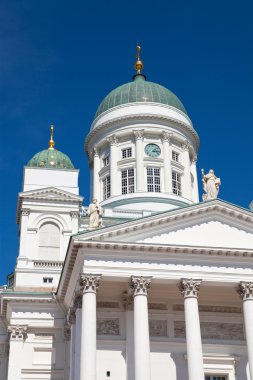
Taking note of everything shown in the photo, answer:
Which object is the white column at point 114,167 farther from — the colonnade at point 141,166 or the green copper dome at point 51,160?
the green copper dome at point 51,160

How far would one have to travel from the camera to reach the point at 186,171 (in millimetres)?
44312

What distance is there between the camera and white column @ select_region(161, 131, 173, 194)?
42312 mm

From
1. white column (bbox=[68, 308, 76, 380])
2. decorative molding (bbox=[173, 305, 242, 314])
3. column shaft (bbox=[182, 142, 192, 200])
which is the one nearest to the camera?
white column (bbox=[68, 308, 76, 380])

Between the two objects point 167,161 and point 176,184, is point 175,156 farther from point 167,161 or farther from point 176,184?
point 176,184

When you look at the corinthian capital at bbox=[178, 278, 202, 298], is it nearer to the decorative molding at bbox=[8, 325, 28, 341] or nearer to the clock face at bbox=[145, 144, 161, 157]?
the decorative molding at bbox=[8, 325, 28, 341]

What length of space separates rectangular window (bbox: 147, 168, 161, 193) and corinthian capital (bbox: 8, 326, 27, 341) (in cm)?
1424

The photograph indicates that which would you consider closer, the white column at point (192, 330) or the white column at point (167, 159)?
the white column at point (192, 330)

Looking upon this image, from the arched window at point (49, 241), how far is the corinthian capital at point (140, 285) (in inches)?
374

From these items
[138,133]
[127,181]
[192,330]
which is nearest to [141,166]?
[127,181]

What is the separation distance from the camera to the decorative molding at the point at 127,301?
29.4 m

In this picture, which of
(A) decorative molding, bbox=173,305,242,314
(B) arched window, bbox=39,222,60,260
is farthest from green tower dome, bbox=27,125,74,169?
(A) decorative molding, bbox=173,305,242,314

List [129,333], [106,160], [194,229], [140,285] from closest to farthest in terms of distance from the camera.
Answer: [140,285] < [129,333] < [194,229] < [106,160]

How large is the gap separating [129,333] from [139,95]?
72.6ft

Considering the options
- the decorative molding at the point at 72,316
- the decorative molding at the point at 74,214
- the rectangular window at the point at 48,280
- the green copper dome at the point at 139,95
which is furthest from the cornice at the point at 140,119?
the decorative molding at the point at 72,316
